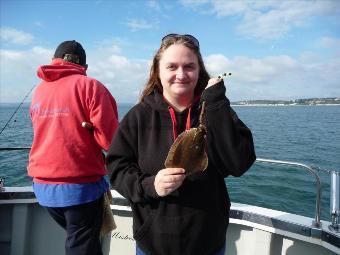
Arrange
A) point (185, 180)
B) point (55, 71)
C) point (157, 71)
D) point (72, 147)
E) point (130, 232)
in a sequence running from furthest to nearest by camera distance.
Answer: point (130, 232), point (55, 71), point (72, 147), point (157, 71), point (185, 180)

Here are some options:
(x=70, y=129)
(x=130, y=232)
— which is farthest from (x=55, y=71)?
(x=130, y=232)

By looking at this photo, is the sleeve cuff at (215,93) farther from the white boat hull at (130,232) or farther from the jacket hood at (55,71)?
the white boat hull at (130,232)

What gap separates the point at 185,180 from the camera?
202cm

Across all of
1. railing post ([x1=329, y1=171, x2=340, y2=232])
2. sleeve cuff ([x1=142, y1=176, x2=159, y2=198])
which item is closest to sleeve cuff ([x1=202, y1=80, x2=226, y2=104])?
sleeve cuff ([x1=142, y1=176, x2=159, y2=198])

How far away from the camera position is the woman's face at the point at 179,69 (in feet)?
6.69

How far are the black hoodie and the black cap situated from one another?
116cm

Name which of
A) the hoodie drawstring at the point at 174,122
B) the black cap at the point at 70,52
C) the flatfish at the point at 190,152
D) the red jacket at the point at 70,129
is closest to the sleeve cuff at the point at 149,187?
the flatfish at the point at 190,152

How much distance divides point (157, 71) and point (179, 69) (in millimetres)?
288

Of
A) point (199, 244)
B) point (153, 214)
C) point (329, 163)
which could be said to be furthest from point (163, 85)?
point (329, 163)

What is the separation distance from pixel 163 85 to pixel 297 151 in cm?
2019

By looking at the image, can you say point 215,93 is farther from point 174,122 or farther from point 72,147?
point 72,147

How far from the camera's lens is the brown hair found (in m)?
2.10

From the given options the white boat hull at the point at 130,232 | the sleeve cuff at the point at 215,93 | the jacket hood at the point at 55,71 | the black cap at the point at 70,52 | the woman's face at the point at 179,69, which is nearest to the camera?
the sleeve cuff at the point at 215,93

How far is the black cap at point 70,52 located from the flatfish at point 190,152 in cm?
165
